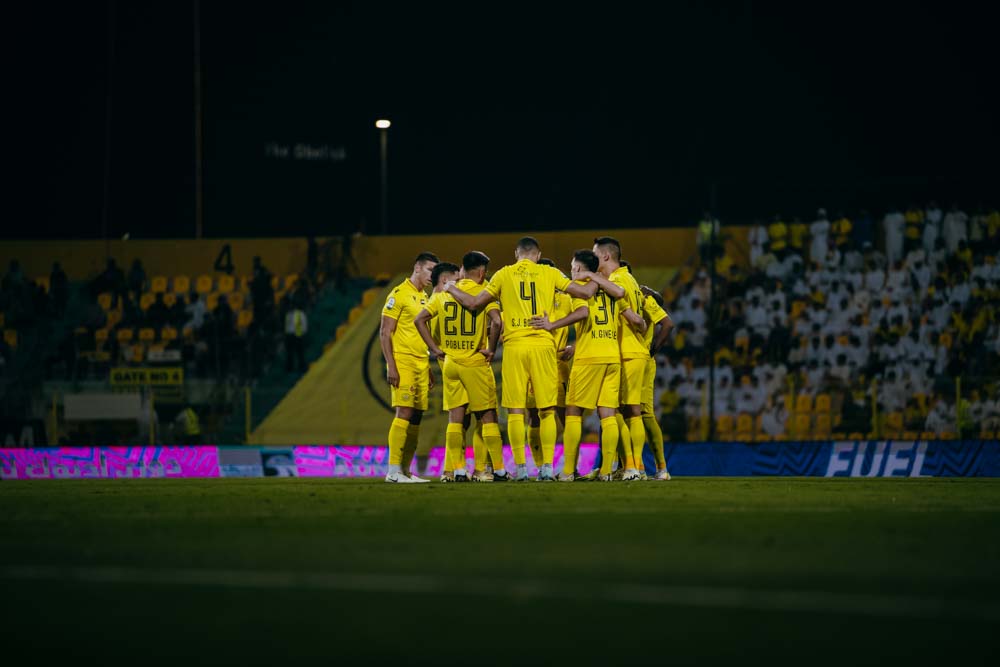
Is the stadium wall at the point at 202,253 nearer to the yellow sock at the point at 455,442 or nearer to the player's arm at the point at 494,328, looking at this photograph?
the yellow sock at the point at 455,442

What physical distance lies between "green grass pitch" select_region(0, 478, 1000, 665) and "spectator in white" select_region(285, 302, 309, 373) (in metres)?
19.0

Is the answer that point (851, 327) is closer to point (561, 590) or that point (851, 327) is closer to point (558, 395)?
A: point (558, 395)

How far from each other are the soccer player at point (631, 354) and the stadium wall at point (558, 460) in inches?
210

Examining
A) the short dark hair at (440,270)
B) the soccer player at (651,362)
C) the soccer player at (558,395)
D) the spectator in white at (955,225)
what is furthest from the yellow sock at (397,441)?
the spectator in white at (955,225)

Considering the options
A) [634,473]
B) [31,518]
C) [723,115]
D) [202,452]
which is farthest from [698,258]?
[31,518]

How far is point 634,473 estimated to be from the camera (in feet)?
47.1

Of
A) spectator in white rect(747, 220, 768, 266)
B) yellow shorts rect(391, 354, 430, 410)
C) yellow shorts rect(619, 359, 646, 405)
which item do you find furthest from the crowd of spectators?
yellow shorts rect(391, 354, 430, 410)

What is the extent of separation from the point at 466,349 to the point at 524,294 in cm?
87

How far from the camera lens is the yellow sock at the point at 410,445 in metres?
15.0

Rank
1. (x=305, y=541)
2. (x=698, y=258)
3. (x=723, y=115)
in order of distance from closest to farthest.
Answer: (x=305, y=541) → (x=698, y=258) → (x=723, y=115)

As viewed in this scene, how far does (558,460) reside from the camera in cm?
1992

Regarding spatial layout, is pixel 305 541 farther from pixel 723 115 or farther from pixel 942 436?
pixel 723 115

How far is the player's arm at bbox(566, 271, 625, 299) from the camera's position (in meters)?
13.5

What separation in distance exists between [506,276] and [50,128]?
23993mm
